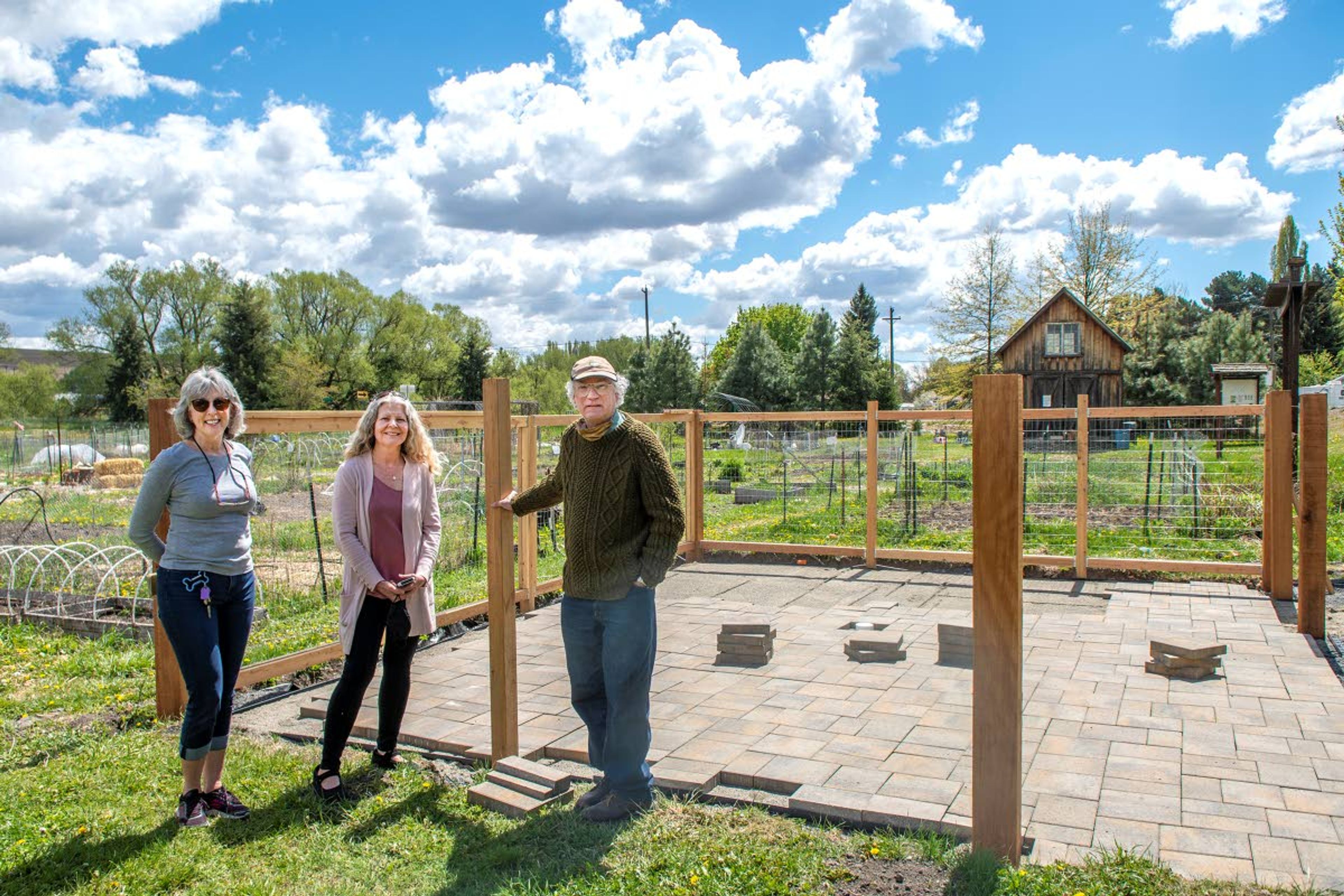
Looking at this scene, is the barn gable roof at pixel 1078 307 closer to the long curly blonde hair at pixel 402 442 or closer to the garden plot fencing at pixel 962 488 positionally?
the garden plot fencing at pixel 962 488

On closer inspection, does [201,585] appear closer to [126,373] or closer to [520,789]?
[520,789]

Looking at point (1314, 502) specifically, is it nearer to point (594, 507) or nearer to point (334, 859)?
point (594, 507)

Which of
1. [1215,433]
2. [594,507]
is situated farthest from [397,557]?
[1215,433]

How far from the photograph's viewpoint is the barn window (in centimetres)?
3934

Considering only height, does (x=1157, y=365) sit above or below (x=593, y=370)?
above

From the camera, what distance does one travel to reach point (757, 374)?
54031 mm

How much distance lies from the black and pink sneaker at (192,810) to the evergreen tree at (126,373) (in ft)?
177

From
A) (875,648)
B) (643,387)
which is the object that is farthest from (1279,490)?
(643,387)

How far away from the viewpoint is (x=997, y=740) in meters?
3.15

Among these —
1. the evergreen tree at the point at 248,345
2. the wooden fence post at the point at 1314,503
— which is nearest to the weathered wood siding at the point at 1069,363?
the wooden fence post at the point at 1314,503

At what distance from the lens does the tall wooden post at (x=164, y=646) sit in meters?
4.65

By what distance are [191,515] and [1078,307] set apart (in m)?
40.3

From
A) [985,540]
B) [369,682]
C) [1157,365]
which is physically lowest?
[369,682]

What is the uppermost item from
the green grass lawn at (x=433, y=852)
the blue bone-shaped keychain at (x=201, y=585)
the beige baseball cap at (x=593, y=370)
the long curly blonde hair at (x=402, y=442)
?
the beige baseball cap at (x=593, y=370)
